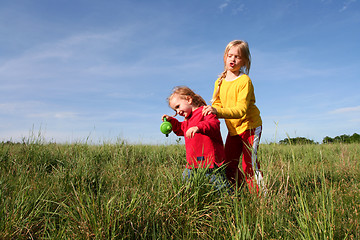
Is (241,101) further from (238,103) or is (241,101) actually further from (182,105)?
(182,105)

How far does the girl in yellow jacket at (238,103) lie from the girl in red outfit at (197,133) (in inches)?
13.6

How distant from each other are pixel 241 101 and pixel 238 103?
0.05 meters

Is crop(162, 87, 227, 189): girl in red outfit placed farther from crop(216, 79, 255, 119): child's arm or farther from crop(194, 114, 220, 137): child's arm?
crop(216, 79, 255, 119): child's arm

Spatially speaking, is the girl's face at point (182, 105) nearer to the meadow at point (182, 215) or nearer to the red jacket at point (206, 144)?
the red jacket at point (206, 144)

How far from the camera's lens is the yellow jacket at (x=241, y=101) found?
3113 mm

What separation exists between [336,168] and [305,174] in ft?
2.44

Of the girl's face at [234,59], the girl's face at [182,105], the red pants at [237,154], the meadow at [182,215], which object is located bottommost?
the meadow at [182,215]

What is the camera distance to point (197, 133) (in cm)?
294

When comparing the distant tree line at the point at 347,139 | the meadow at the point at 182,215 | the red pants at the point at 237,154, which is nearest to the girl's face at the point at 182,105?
the red pants at the point at 237,154

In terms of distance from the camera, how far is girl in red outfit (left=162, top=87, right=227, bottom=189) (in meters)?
2.68

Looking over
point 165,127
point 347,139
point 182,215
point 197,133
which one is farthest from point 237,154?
point 347,139

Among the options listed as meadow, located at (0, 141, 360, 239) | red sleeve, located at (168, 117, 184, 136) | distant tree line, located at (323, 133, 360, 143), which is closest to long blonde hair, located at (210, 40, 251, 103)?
red sleeve, located at (168, 117, 184, 136)

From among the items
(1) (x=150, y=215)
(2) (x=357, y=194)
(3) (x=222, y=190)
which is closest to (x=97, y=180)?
(1) (x=150, y=215)

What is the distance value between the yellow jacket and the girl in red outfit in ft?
1.05
